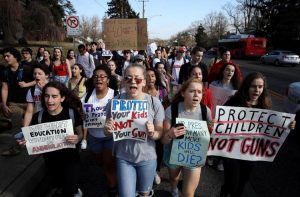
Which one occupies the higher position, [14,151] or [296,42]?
[296,42]

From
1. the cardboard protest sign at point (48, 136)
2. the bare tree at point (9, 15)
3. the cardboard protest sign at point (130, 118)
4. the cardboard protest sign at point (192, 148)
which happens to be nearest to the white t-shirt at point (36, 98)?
the cardboard protest sign at point (48, 136)

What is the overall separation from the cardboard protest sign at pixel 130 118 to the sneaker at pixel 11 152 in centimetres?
296

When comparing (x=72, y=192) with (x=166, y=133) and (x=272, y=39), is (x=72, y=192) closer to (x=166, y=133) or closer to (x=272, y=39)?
(x=166, y=133)

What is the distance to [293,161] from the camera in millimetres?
5586

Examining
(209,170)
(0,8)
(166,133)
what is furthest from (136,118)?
(0,8)

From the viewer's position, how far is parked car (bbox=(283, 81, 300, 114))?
614 centimetres

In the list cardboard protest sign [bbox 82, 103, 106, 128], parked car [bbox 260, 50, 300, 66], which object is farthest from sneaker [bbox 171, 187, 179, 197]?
parked car [bbox 260, 50, 300, 66]

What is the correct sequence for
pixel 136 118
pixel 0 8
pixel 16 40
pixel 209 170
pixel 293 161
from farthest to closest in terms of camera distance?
1. pixel 16 40
2. pixel 0 8
3. pixel 293 161
4. pixel 209 170
5. pixel 136 118

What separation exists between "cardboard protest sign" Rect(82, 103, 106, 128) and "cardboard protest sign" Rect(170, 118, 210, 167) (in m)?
1.19

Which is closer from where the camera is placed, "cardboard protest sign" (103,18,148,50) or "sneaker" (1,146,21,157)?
"sneaker" (1,146,21,157)

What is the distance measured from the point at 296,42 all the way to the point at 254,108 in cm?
4519

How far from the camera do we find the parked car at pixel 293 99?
20.1 ft

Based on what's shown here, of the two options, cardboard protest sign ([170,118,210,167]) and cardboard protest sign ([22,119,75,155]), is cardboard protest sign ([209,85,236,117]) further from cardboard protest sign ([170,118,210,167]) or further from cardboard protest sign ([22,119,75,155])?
cardboard protest sign ([22,119,75,155])

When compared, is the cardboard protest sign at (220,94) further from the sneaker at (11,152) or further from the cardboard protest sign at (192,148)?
the sneaker at (11,152)
